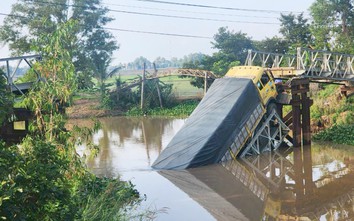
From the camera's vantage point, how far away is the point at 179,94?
42.2 m

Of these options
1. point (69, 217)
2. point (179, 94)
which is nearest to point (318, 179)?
point (69, 217)

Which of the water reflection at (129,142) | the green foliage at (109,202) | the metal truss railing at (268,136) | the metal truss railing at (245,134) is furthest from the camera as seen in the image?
the metal truss railing at (268,136)

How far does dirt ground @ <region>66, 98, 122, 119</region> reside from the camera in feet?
121

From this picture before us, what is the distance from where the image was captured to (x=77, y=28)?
3869 centimetres

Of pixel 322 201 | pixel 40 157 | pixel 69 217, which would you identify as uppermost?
pixel 40 157

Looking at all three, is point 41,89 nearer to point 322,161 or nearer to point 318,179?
point 318,179

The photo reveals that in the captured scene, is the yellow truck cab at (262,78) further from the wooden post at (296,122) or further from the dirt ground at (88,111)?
the dirt ground at (88,111)

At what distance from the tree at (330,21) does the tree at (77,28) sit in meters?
17.8

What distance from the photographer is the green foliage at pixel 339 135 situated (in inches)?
849

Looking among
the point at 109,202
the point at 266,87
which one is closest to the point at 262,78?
the point at 266,87

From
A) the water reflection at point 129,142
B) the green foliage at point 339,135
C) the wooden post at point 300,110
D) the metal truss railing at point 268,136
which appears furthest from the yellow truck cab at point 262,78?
the water reflection at point 129,142

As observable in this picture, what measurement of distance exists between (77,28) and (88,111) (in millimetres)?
6484

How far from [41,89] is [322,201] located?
7.87m

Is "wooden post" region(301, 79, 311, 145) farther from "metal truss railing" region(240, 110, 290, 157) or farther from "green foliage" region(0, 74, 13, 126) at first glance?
"green foliage" region(0, 74, 13, 126)
